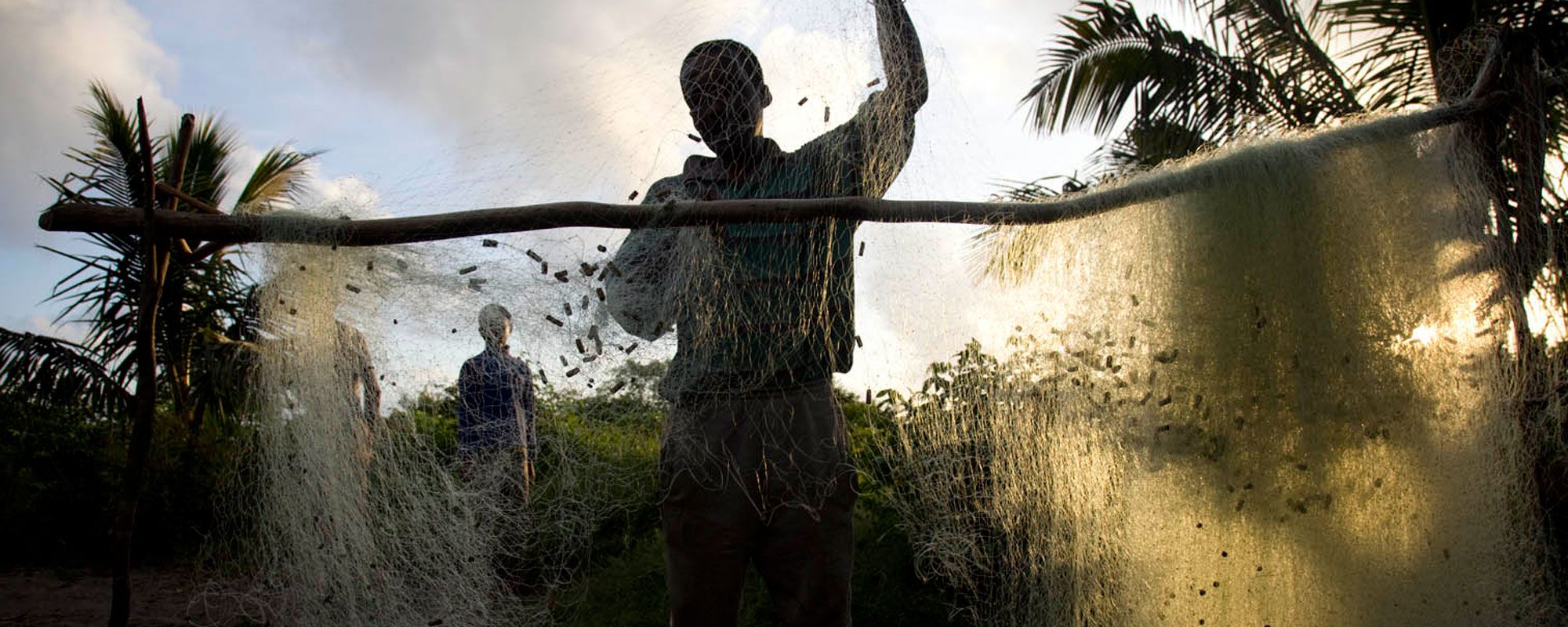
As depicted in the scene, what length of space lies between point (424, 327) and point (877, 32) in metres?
1.74

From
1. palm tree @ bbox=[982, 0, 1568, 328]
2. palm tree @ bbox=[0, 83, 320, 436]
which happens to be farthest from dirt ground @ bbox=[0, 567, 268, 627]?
palm tree @ bbox=[982, 0, 1568, 328]

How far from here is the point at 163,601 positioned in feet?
25.5

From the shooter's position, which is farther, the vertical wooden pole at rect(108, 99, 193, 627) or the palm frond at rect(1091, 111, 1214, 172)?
the palm frond at rect(1091, 111, 1214, 172)

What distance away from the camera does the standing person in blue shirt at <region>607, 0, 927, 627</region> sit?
2771 mm

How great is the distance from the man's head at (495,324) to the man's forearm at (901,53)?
4.65 ft

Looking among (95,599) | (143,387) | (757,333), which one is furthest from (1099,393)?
(95,599)

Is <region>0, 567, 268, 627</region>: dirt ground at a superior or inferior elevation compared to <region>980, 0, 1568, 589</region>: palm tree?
inferior

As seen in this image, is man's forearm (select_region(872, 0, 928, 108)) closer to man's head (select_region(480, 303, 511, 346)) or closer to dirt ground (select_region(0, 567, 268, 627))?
man's head (select_region(480, 303, 511, 346))

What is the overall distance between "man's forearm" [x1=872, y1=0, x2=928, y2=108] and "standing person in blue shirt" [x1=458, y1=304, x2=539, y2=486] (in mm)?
1439

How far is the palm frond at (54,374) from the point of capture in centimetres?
923

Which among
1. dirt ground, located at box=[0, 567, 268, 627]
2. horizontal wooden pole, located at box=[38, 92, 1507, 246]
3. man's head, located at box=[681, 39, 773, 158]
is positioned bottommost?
dirt ground, located at box=[0, 567, 268, 627]

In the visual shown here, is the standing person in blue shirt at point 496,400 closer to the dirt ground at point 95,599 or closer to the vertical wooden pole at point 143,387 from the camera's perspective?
the vertical wooden pole at point 143,387

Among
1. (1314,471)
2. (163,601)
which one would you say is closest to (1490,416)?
(1314,471)

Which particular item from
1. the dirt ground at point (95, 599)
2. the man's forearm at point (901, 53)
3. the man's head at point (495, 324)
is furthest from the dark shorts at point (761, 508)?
the dirt ground at point (95, 599)
